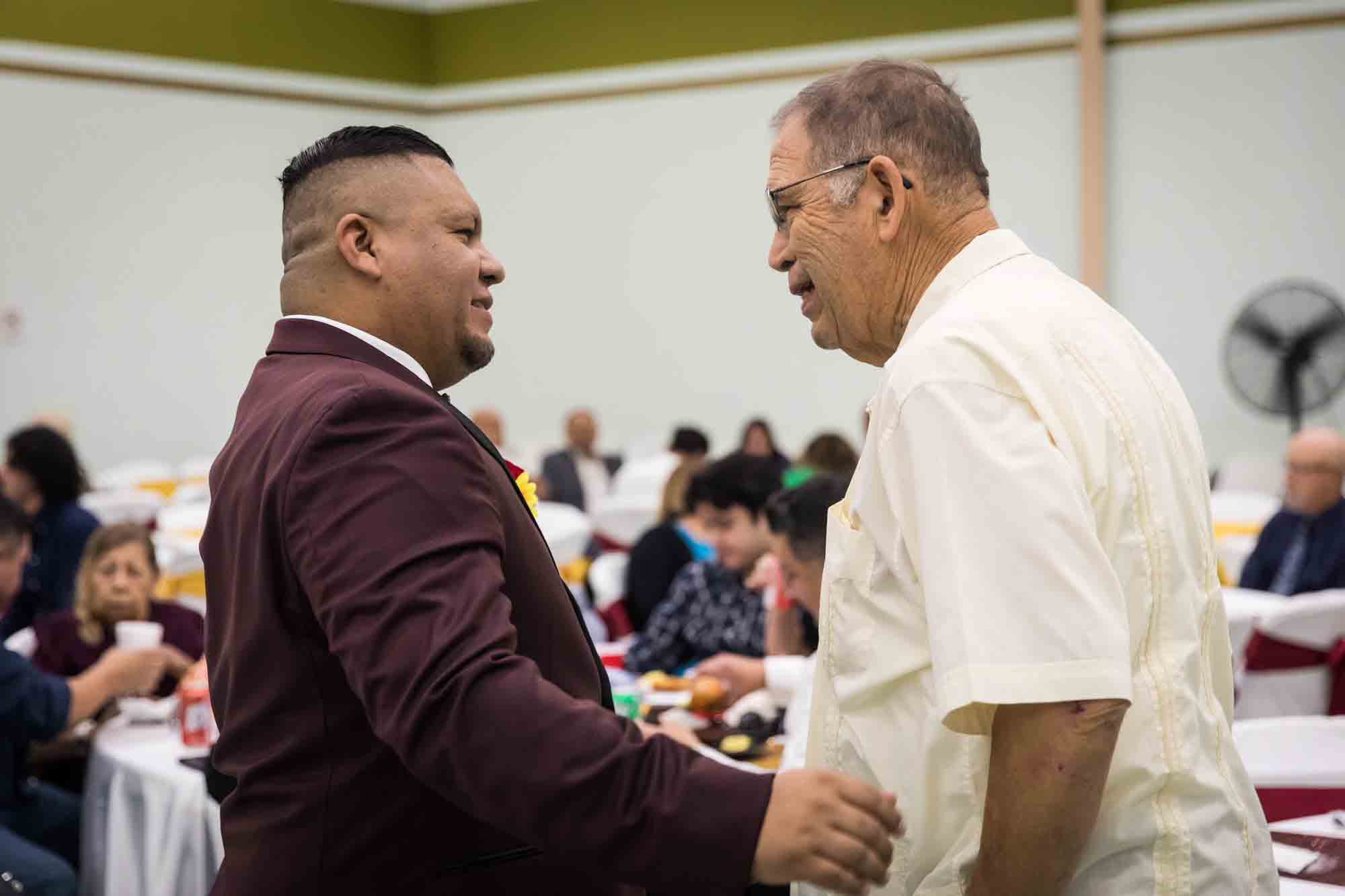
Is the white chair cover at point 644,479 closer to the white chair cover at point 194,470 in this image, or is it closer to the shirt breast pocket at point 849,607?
the white chair cover at point 194,470

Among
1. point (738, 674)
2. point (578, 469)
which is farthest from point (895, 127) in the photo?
point (578, 469)

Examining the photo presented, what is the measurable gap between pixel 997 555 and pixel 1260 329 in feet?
27.3

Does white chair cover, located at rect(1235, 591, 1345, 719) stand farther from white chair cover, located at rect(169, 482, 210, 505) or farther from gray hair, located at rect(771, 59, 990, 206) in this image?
white chair cover, located at rect(169, 482, 210, 505)

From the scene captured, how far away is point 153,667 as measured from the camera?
134 inches

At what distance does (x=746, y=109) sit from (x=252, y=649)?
1060 cm

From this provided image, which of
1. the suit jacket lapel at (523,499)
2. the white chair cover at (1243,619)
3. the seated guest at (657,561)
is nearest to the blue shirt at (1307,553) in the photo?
the white chair cover at (1243,619)

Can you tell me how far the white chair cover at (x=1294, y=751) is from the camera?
2.41 metres

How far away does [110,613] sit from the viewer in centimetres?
396

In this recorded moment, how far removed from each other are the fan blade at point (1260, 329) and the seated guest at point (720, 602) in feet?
17.7

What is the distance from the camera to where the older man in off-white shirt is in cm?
110

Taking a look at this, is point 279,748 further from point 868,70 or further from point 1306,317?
point 1306,317

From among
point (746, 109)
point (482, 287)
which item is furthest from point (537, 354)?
point (482, 287)

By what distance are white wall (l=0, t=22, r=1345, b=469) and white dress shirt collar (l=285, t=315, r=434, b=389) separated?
928 centimetres

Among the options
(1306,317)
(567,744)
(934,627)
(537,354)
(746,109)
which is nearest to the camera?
(567,744)
